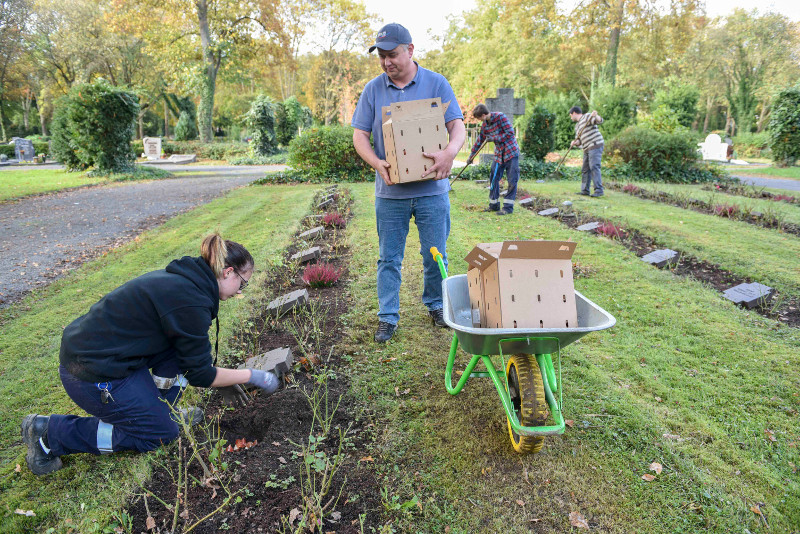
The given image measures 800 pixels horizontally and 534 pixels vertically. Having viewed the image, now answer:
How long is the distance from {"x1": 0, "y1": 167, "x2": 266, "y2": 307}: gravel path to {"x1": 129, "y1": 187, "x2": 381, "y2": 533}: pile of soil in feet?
11.7

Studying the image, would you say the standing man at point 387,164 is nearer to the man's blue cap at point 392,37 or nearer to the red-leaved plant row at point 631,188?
the man's blue cap at point 392,37

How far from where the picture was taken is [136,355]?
217 cm

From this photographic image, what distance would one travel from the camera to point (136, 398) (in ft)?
7.30

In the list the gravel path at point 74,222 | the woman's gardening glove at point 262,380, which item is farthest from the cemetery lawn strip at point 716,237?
the gravel path at point 74,222

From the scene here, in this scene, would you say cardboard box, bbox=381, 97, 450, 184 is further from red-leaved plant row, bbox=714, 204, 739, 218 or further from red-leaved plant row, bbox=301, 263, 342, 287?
red-leaved plant row, bbox=714, 204, 739, 218

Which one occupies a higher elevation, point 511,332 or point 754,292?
point 511,332

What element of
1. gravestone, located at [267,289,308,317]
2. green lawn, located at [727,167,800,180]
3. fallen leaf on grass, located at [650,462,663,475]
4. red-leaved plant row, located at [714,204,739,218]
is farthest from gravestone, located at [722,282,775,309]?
green lawn, located at [727,167,800,180]

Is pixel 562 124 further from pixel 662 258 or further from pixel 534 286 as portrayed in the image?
pixel 534 286

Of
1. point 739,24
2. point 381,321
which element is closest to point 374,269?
point 381,321

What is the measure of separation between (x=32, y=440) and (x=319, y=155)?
37.6 feet

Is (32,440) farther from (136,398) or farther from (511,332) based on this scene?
(511,332)

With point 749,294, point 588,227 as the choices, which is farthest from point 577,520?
point 588,227

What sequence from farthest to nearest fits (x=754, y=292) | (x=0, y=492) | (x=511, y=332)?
1. (x=754, y=292)
2. (x=0, y=492)
3. (x=511, y=332)

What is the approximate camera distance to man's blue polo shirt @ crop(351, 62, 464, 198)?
125 inches
